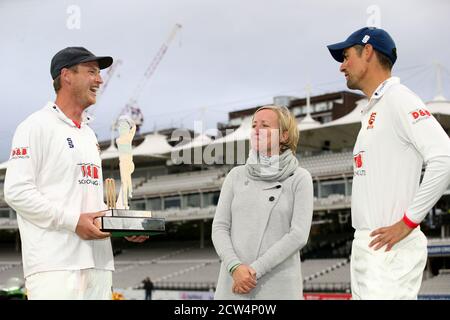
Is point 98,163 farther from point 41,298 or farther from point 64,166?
point 41,298

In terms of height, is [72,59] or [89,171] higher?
[72,59]

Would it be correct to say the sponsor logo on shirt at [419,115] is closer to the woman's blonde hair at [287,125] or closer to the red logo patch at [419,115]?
the red logo patch at [419,115]

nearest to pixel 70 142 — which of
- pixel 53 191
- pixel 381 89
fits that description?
pixel 53 191

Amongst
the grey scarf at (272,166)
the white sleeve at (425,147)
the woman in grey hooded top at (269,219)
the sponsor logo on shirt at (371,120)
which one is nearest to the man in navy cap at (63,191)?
the woman in grey hooded top at (269,219)

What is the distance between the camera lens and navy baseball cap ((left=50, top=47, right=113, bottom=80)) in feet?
13.8

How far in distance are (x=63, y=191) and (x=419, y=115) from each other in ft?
6.00

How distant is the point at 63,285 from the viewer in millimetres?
3984

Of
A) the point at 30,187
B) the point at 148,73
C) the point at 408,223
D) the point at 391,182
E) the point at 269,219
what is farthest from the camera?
the point at 148,73

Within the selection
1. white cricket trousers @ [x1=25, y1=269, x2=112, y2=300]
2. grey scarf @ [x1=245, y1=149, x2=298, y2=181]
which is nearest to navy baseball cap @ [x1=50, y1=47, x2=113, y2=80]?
grey scarf @ [x1=245, y1=149, x2=298, y2=181]

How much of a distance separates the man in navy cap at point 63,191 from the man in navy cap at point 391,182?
127cm

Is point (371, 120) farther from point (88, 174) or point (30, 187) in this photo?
point (30, 187)

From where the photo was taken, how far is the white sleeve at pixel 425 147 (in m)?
3.77
